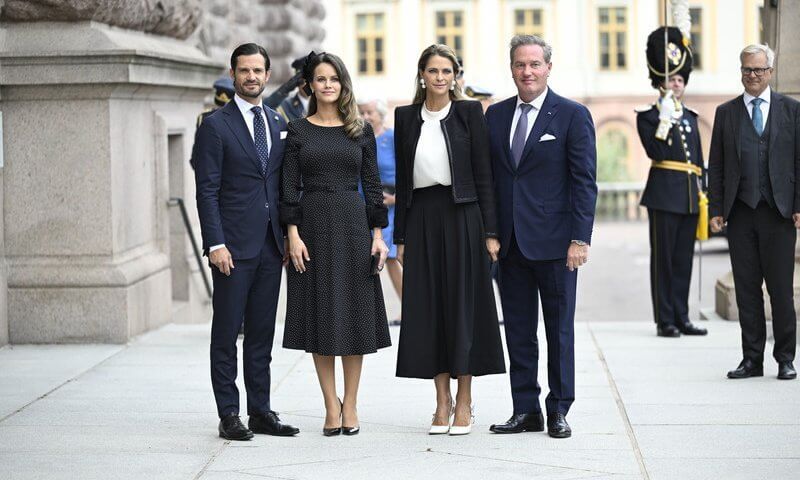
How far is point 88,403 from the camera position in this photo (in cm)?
878

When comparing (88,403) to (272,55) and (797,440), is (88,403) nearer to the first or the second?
(797,440)

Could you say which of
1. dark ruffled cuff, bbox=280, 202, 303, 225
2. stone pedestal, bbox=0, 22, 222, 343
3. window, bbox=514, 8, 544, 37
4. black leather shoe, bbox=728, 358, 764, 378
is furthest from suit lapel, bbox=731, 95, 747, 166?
window, bbox=514, 8, 544, 37

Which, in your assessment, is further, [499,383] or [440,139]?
[499,383]

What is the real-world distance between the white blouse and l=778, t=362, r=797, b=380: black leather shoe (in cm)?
284

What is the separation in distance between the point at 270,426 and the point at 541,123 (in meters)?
1.99

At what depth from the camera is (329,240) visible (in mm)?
7750

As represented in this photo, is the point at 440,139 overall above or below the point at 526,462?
above

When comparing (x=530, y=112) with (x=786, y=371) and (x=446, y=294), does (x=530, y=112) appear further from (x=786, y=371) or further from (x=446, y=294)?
(x=786, y=371)

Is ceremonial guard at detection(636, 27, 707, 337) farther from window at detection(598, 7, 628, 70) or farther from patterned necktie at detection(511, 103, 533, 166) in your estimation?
window at detection(598, 7, 628, 70)

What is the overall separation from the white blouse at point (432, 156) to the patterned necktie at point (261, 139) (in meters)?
0.74

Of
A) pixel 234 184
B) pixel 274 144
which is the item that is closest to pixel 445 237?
pixel 274 144

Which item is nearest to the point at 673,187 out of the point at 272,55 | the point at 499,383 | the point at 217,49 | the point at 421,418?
the point at 499,383

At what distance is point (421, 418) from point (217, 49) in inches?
343

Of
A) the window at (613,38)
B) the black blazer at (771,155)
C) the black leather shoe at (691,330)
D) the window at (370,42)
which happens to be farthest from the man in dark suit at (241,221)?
the window at (370,42)
